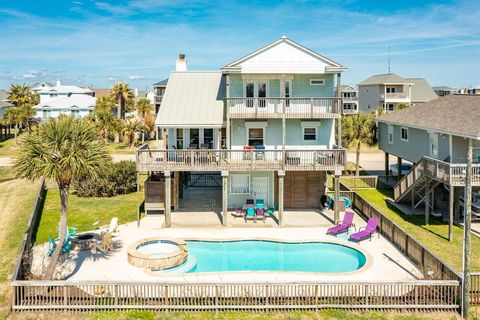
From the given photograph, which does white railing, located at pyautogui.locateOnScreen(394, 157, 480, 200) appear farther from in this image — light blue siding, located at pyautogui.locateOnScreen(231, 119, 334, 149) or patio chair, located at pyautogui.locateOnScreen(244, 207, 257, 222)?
patio chair, located at pyautogui.locateOnScreen(244, 207, 257, 222)

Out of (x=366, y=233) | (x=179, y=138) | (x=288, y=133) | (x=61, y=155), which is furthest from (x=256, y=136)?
(x=61, y=155)

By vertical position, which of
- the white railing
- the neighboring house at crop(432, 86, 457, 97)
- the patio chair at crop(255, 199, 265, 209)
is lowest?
the patio chair at crop(255, 199, 265, 209)

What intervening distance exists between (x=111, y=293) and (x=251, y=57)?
16.7m

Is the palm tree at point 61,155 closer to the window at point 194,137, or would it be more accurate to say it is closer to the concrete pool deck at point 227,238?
the concrete pool deck at point 227,238

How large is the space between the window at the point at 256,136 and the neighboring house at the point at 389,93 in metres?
43.6

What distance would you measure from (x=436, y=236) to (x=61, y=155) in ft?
61.9

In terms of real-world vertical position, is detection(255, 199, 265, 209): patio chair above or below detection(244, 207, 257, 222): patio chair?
above

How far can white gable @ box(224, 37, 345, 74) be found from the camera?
87.3 ft

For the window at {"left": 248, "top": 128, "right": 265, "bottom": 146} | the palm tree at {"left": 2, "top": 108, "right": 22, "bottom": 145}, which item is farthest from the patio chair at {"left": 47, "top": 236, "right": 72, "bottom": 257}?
the palm tree at {"left": 2, "top": 108, "right": 22, "bottom": 145}

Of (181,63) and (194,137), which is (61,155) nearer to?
(194,137)

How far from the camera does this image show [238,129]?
28.2 meters

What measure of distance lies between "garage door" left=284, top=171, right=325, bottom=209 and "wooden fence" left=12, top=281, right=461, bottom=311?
44.9 feet

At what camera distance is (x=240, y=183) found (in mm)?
28250

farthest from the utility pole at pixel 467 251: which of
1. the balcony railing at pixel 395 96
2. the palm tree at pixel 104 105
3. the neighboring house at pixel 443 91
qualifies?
the neighboring house at pixel 443 91
